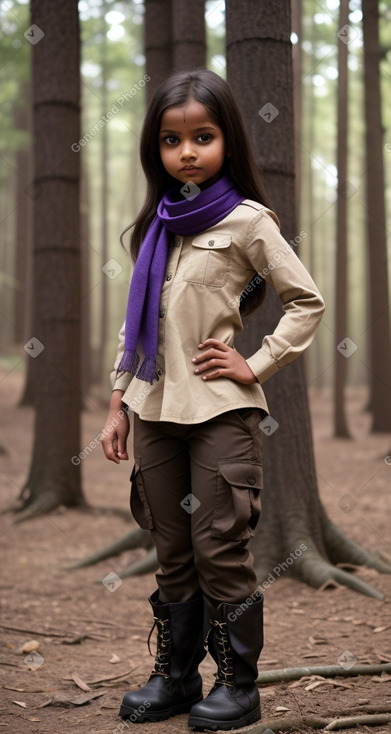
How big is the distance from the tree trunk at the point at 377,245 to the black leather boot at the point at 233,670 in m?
7.99

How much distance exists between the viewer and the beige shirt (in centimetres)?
258

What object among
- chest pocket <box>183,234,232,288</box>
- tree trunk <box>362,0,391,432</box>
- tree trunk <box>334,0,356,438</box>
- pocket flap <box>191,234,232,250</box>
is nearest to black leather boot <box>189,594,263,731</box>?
chest pocket <box>183,234,232,288</box>

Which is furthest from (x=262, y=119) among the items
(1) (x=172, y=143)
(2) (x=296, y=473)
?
(2) (x=296, y=473)

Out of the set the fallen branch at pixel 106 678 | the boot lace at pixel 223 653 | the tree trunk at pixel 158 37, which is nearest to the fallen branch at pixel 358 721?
the boot lace at pixel 223 653

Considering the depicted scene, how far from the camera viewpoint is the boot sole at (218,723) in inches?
100

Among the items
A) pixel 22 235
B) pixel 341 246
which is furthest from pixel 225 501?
pixel 22 235

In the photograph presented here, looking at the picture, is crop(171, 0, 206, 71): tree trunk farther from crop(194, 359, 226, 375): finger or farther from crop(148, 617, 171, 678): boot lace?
crop(148, 617, 171, 678): boot lace

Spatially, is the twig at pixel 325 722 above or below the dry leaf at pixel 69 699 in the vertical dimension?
above

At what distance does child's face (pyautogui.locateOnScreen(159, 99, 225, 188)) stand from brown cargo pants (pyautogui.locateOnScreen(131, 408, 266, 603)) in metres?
0.89

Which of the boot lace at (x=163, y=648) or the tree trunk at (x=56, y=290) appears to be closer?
the boot lace at (x=163, y=648)

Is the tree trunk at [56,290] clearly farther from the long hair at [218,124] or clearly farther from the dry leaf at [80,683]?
the long hair at [218,124]

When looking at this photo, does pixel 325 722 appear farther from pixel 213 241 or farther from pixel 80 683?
pixel 213 241

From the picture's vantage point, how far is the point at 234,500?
253 centimetres

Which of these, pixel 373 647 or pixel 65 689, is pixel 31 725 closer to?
pixel 65 689
